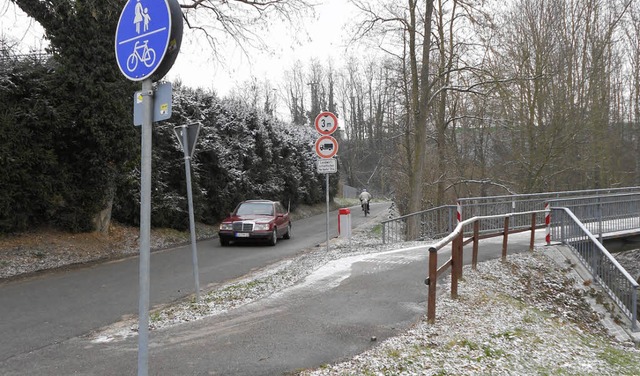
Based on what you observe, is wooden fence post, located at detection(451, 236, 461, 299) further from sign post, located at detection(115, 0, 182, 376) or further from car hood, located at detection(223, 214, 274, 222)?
car hood, located at detection(223, 214, 274, 222)

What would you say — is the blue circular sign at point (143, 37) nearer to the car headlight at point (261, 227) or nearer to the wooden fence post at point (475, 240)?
the wooden fence post at point (475, 240)

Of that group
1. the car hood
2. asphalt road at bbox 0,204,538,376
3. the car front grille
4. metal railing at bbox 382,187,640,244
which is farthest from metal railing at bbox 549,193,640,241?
the car front grille

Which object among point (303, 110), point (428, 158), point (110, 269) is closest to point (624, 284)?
point (110, 269)

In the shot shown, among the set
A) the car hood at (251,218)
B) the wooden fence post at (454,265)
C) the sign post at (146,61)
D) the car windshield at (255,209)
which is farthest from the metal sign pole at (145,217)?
the car windshield at (255,209)

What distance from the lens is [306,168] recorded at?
1416 inches

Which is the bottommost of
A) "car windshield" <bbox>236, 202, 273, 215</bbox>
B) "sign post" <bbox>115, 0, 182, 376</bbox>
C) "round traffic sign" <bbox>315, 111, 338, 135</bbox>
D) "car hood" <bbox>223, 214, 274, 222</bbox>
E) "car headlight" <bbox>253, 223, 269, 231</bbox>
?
"car headlight" <bbox>253, 223, 269, 231</bbox>

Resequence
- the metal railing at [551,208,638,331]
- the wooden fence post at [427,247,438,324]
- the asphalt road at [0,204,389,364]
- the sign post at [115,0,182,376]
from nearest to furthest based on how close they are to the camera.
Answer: the sign post at [115,0,182,376]
the wooden fence post at [427,247,438,324]
the asphalt road at [0,204,389,364]
the metal railing at [551,208,638,331]

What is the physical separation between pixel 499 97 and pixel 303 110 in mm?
51715

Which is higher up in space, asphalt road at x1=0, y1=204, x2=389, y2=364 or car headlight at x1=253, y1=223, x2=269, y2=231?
car headlight at x1=253, y1=223, x2=269, y2=231

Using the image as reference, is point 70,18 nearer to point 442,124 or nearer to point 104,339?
point 104,339

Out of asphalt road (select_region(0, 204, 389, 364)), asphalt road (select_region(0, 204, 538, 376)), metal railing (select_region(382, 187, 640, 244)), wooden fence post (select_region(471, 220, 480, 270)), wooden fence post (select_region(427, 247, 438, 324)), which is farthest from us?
metal railing (select_region(382, 187, 640, 244))

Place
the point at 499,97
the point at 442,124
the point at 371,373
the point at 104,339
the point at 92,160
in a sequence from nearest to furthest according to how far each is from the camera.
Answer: the point at 371,373
the point at 104,339
the point at 92,160
the point at 499,97
the point at 442,124

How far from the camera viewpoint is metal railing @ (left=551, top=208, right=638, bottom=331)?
909 cm

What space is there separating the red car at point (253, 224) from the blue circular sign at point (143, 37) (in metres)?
12.1
